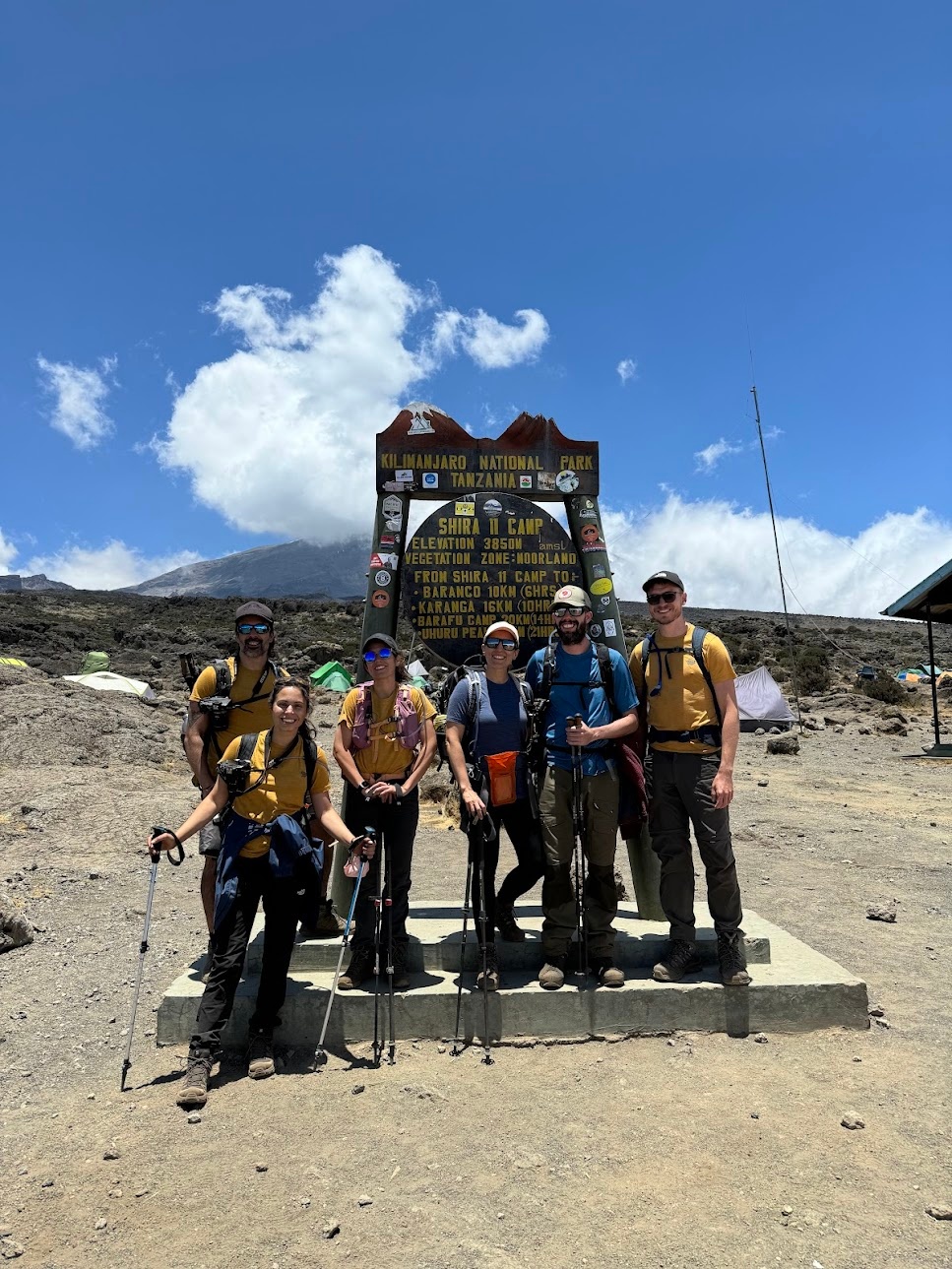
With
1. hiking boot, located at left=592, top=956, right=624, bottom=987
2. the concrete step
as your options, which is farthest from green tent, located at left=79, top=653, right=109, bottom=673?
hiking boot, located at left=592, top=956, right=624, bottom=987

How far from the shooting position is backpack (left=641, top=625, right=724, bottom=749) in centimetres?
451

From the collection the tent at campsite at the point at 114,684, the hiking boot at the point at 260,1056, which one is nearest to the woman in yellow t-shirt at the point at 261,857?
the hiking boot at the point at 260,1056

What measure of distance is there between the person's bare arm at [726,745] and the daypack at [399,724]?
164 cm

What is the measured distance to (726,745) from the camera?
4406mm

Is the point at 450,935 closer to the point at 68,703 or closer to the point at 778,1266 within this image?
the point at 778,1266

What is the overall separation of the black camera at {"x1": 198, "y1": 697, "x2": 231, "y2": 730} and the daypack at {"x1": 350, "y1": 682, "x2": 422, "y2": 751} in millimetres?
724

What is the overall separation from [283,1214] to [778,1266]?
1.71m

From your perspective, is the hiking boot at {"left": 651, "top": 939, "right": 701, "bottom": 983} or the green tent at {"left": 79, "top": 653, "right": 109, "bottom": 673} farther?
the green tent at {"left": 79, "top": 653, "right": 109, "bottom": 673}

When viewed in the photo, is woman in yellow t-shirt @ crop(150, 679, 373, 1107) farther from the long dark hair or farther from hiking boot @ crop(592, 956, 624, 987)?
hiking boot @ crop(592, 956, 624, 987)

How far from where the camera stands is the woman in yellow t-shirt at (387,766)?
4555mm

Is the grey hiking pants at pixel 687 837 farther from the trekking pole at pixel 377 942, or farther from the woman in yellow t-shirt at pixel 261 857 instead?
the woman in yellow t-shirt at pixel 261 857

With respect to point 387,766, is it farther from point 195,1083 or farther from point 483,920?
point 195,1083

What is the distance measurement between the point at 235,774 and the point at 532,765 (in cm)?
164

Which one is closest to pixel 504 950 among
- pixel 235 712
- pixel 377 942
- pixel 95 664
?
pixel 377 942
